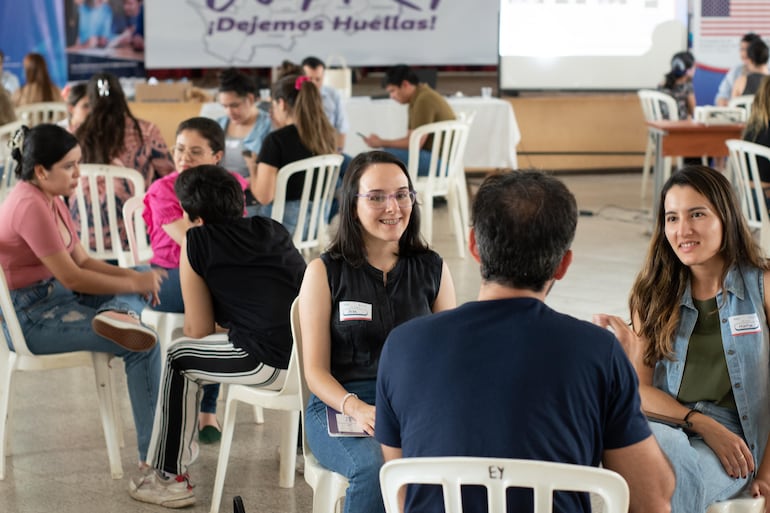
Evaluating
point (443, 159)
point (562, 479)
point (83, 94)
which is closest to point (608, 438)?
point (562, 479)

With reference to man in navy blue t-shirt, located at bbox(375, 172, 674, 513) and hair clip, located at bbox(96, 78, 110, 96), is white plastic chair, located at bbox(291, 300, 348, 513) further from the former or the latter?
hair clip, located at bbox(96, 78, 110, 96)

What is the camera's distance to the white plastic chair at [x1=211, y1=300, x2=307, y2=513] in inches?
112

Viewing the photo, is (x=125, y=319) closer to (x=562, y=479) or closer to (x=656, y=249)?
(x=656, y=249)

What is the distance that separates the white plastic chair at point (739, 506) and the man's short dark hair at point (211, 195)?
1547 millimetres

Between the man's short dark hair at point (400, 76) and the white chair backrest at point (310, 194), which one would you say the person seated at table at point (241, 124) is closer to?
the white chair backrest at point (310, 194)

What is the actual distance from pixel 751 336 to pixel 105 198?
9.36ft

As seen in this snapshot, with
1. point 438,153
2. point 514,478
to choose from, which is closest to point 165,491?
point 514,478

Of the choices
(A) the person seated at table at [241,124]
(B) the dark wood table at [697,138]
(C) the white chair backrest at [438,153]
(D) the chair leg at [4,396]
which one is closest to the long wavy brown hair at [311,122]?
(A) the person seated at table at [241,124]

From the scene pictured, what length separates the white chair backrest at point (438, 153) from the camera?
6.11 metres

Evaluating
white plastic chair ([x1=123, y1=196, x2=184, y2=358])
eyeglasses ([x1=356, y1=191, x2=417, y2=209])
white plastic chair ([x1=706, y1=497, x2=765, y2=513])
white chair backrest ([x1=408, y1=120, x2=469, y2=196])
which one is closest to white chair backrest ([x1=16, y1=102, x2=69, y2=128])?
white chair backrest ([x1=408, y1=120, x2=469, y2=196])

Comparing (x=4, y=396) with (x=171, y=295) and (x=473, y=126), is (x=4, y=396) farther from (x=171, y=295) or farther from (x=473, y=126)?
(x=473, y=126)

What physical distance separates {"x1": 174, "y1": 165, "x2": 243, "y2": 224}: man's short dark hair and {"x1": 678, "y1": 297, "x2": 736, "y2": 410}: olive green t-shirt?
52.7 inches

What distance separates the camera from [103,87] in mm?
4453

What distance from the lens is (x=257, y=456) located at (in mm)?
3426
